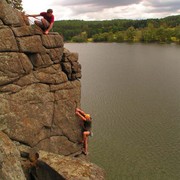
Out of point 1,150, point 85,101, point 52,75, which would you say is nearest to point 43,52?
point 52,75

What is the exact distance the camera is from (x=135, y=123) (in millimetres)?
30172

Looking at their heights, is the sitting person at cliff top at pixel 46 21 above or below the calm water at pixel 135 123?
above

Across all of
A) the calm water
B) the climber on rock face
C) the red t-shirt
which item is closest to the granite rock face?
the climber on rock face

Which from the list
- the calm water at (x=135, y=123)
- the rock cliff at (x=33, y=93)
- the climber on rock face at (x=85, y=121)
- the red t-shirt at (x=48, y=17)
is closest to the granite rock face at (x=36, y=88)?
the rock cliff at (x=33, y=93)

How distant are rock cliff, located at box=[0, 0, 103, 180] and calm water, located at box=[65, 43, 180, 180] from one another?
560 centimetres

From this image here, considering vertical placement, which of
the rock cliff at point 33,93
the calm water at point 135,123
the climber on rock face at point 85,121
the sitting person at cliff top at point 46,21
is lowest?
the calm water at point 135,123

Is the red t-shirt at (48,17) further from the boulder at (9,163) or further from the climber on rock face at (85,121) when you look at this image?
the boulder at (9,163)

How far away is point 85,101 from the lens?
126 feet

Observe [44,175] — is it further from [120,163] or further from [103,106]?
[103,106]

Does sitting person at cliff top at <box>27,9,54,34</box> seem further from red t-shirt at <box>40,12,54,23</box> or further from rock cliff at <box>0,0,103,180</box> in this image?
rock cliff at <box>0,0,103,180</box>

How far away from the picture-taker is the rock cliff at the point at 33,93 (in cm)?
1362

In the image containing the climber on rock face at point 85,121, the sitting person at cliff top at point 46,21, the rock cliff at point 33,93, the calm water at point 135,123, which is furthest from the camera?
the calm water at point 135,123

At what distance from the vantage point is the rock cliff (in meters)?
13.6

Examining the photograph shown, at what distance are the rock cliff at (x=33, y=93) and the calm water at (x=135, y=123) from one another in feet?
18.4
